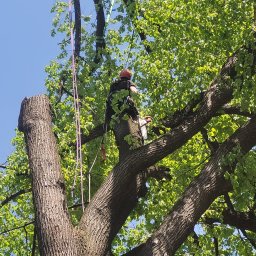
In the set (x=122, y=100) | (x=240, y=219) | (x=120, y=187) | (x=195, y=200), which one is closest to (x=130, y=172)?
(x=120, y=187)

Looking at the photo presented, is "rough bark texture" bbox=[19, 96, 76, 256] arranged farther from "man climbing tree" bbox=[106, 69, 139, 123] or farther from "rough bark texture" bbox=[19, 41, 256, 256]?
"man climbing tree" bbox=[106, 69, 139, 123]

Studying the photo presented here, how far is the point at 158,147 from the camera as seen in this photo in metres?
5.91

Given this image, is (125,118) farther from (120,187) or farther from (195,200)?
(195,200)

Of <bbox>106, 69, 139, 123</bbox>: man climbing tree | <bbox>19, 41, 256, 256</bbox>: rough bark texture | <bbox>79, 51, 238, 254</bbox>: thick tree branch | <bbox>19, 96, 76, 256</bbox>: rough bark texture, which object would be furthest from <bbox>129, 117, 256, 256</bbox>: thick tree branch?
<bbox>106, 69, 139, 123</bbox>: man climbing tree

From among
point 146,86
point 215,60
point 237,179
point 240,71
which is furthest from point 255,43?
point 146,86

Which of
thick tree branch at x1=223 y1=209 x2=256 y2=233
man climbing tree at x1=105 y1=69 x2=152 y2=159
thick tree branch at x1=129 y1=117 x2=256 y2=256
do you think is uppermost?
man climbing tree at x1=105 y1=69 x2=152 y2=159

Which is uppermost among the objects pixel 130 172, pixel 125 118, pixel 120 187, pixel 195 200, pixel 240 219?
pixel 125 118

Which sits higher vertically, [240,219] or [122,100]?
[122,100]

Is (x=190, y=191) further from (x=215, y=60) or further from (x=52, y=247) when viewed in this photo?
(x=215, y=60)

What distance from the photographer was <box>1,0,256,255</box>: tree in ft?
17.5

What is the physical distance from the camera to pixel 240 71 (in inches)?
226

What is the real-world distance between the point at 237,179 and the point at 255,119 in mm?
715

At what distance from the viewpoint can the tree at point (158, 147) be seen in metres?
5.32

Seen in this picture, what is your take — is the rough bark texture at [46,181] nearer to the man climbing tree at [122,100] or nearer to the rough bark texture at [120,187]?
the rough bark texture at [120,187]
